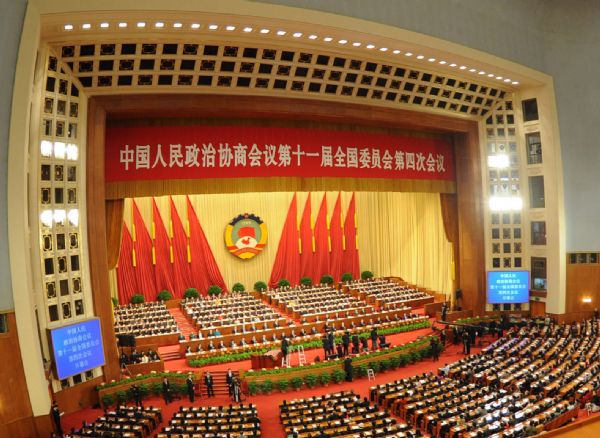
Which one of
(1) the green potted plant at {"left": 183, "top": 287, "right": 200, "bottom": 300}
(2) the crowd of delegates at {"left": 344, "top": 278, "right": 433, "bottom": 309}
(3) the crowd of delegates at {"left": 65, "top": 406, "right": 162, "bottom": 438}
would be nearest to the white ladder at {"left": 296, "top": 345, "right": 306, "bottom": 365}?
(3) the crowd of delegates at {"left": 65, "top": 406, "right": 162, "bottom": 438}

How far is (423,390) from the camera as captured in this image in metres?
12.3

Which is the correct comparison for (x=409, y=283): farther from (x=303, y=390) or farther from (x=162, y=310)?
(x=303, y=390)

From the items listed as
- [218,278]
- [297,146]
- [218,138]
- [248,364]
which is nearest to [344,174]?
[297,146]

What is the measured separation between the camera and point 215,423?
34.9ft

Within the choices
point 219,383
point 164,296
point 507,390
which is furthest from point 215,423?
point 164,296

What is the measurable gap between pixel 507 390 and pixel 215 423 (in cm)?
647

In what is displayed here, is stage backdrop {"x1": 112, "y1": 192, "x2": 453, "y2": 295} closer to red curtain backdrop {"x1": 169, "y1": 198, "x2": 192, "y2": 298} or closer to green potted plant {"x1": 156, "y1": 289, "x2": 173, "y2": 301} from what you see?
red curtain backdrop {"x1": 169, "y1": 198, "x2": 192, "y2": 298}

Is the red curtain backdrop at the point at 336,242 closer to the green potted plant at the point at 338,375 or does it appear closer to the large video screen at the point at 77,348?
the green potted plant at the point at 338,375

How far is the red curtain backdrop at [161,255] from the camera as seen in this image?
24.8m

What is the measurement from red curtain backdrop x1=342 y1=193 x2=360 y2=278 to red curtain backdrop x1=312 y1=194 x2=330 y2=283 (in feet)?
3.54

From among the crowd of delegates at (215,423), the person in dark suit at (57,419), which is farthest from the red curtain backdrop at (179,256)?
the crowd of delegates at (215,423)

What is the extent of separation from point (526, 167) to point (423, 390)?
37.4 ft

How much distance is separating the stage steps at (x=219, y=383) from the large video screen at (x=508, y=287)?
10609 millimetres

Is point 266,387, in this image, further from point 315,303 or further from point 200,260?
point 200,260
